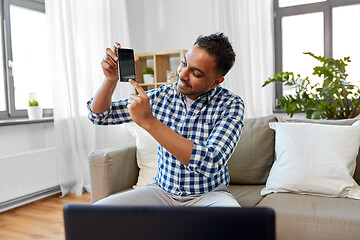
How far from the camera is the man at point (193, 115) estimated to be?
48.6 inches

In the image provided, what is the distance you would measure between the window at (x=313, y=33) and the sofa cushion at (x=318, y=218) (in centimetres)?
194

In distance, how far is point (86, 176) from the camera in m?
3.37

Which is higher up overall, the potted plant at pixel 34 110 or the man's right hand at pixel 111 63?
the man's right hand at pixel 111 63

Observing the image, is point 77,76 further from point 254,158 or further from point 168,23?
point 254,158

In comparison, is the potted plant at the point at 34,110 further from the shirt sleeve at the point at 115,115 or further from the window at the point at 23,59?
the shirt sleeve at the point at 115,115

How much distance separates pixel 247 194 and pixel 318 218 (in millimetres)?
419

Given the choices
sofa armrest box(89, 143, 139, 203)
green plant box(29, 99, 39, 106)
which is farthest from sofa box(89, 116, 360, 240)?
green plant box(29, 99, 39, 106)

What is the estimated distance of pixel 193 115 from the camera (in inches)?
54.5

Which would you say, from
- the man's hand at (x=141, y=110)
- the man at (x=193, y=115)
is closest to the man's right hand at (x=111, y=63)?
the man at (x=193, y=115)

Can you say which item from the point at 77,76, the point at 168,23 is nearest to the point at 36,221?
the point at 77,76

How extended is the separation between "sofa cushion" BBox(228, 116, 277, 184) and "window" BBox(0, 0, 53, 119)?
2097mm

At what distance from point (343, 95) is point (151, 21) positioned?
2.46 meters

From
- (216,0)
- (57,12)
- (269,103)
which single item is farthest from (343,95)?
(57,12)

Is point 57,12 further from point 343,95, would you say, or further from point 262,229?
point 262,229
